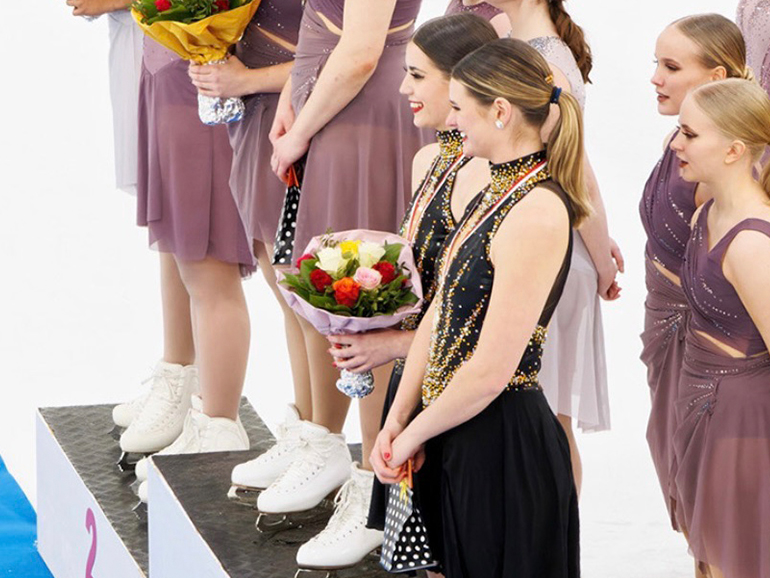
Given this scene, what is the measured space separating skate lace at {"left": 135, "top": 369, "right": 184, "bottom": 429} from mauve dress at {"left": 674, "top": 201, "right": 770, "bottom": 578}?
191 centimetres

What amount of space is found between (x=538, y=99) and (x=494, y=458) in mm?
694

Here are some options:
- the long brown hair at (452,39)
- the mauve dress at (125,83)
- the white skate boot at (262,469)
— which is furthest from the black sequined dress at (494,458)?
the mauve dress at (125,83)

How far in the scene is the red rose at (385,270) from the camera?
3.13m

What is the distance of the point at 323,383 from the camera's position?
3830 mm

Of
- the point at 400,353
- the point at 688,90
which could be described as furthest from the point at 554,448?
the point at 688,90

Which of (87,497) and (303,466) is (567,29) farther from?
(87,497)

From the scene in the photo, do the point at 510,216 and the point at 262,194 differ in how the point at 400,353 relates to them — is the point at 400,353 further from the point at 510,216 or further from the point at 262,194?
the point at 262,194

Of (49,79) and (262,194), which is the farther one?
(49,79)

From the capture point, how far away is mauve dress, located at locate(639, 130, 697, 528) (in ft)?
11.8

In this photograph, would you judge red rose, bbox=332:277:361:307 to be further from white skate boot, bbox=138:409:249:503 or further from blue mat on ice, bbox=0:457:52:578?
blue mat on ice, bbox=0:457:52:578

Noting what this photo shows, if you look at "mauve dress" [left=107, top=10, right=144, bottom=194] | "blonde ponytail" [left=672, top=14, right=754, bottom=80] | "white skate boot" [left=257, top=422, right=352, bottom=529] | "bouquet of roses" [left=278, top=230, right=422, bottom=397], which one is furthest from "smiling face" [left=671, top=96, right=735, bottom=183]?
"mauve dress" [left=107, top=10, right=144, bottom=194]

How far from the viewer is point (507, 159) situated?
9.63ft

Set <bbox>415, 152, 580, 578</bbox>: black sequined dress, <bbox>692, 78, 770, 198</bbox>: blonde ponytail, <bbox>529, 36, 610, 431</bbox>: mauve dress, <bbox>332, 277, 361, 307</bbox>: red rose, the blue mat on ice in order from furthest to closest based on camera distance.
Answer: the blue mat on ice → <bbox>529, 36, 610, 431</bbox>: mauve dress → <bbox>692, 78, 770, 198</bbox>: blonde ponytail → <bbox>332, 277, 361, 307</bbox>: red rose → <bbox>415, 152, 580, 578</bbox>: black sequined dress

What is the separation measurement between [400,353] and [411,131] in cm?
65
